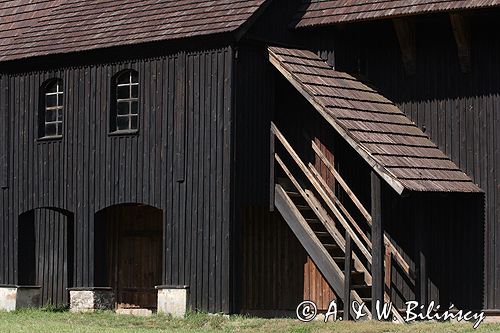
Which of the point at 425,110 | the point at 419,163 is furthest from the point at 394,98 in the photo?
the point at 419,163

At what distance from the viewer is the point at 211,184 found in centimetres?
2519

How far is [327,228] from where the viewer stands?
24578mm

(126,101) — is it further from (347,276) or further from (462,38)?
(462,38)

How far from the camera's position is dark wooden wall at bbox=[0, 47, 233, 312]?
25109 mm

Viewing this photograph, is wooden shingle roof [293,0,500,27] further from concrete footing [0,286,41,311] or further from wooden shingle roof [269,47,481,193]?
concrete footing [0,286,41,311]

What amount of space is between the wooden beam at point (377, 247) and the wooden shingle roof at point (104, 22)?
4072 mm

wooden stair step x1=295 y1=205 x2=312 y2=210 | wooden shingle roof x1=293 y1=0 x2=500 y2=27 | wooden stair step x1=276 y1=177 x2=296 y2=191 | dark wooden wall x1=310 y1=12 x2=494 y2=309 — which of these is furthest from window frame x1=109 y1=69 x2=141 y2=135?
dark wooden wall x1=310 y1=12 x2=494 y2=309

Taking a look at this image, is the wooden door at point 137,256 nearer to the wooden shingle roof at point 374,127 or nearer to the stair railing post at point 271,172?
the stair railing post at point 271,172

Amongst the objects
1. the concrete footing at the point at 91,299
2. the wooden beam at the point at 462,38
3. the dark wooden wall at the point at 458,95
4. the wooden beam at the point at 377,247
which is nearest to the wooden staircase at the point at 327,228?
the wooden beam at the point at 377,247

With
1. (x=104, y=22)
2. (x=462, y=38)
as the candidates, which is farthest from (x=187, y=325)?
(x=462, y=38)

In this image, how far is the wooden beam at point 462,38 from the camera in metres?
24.7

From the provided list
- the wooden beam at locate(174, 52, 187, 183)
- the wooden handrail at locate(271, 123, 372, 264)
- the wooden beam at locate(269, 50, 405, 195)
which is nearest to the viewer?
the wooden beam at locate(269, 50, 405, 195)

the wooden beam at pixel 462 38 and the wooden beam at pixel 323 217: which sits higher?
the wooden beam at pixel 462 38

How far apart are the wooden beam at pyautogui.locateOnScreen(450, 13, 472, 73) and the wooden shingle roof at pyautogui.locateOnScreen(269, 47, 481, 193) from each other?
157 centimetres
